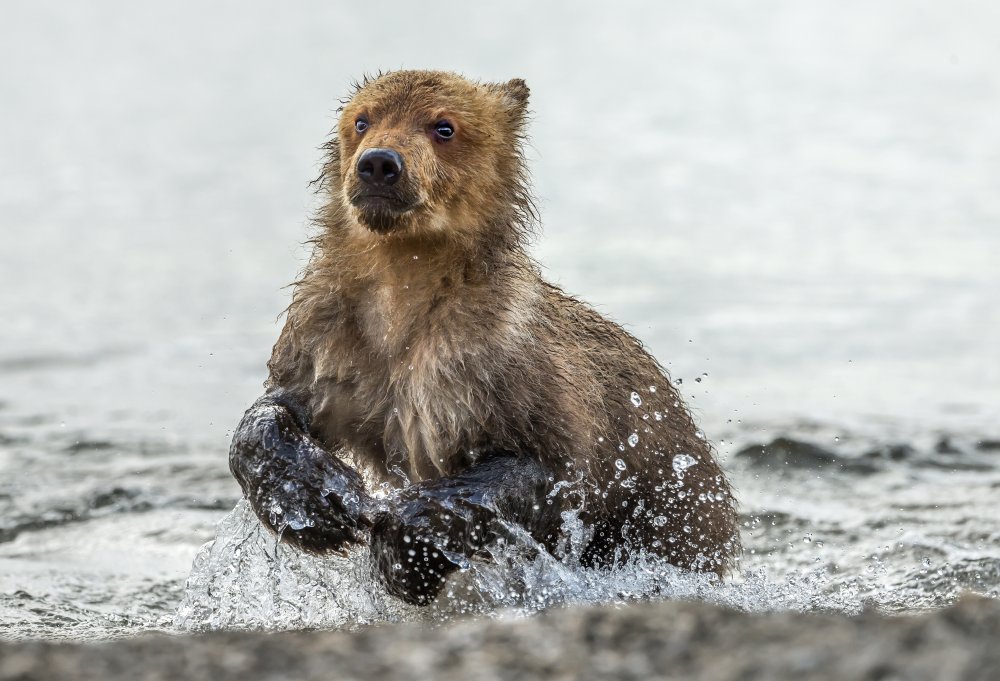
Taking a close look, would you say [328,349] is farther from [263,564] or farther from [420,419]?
[263,564]

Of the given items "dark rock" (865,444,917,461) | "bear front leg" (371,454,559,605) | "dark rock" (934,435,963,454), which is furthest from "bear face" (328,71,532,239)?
"dark rock" (934,435,963,454)

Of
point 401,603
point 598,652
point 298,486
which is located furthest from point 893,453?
point 598,652

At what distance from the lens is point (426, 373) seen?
6.93 meters

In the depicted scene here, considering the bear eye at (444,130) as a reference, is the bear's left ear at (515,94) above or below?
above

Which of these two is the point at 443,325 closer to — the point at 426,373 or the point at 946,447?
the point at 426,373

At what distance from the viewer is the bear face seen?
6719mm

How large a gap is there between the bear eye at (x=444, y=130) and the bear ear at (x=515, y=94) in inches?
25.7

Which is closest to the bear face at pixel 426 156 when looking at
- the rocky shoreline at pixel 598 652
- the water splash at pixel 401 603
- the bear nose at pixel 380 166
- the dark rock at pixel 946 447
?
the bear nose at pixel 380 166

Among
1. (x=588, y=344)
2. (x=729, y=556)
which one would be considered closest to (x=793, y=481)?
(x=729, y=556)

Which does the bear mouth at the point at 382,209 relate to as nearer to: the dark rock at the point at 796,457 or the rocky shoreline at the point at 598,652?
the rocky shoreline at the point at 598,652

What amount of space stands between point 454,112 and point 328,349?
1325mm

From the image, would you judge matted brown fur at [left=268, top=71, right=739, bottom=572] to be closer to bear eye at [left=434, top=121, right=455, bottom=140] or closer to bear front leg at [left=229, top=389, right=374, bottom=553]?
bear eye at [left=434, top=121, right=455, bottom=140]

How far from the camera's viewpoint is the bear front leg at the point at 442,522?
664 cm

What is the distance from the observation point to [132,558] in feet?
30.7
